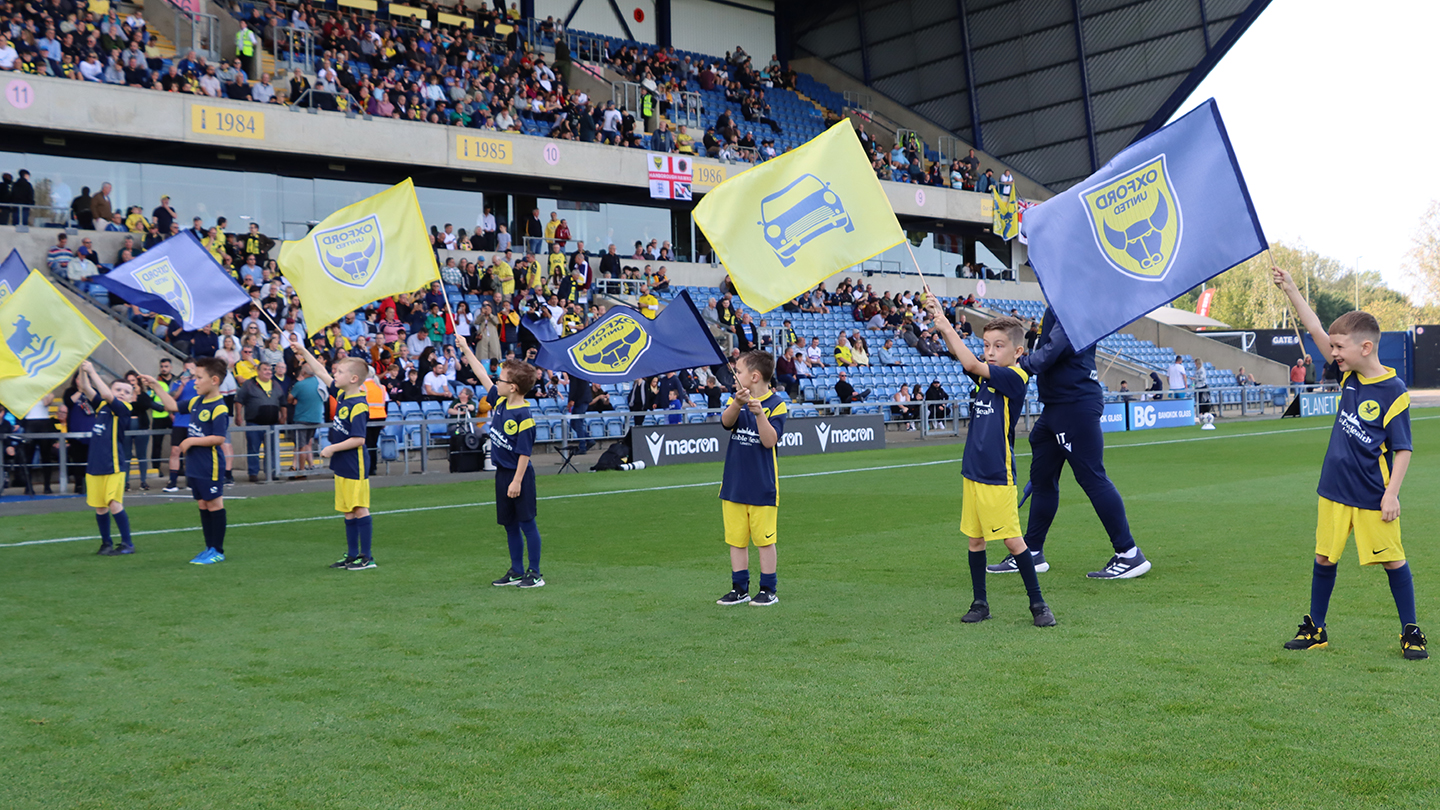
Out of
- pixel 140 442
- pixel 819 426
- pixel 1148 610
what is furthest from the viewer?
pixel 819 426

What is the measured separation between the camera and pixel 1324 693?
5.25 m

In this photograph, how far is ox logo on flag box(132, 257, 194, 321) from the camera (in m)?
17.7

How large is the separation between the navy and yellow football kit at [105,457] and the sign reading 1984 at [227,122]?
1827cm

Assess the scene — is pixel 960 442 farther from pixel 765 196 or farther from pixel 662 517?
pixel 765 196

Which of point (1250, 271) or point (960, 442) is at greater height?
point (1250, 271)

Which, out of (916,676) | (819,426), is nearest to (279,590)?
(916,676)

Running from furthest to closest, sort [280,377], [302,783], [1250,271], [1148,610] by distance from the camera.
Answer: [1250,271] → [280,377] → [1148,610] → [302,783]

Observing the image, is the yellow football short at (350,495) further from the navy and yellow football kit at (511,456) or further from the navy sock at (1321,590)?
the navy sock at (1321,590)

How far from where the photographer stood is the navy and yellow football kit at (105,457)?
1135 centimetres

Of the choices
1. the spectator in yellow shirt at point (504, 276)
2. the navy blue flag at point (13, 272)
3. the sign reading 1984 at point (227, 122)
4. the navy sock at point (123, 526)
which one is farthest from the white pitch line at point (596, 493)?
the sign reading 1984 at point (227, 122)

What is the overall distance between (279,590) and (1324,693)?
737cm

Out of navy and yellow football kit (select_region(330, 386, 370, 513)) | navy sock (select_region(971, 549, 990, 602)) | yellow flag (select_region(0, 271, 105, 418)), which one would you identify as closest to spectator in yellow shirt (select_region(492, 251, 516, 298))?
yellow flag (select_region(0, 271, 105, 418))

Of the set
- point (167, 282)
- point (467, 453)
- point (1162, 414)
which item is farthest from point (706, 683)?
point (1162, 414)

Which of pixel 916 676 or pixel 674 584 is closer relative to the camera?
pixel 916 676
